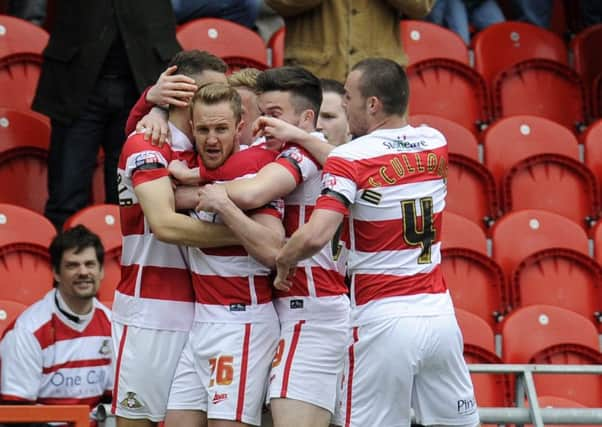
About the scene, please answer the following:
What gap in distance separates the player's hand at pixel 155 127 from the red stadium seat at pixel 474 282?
2.82 m

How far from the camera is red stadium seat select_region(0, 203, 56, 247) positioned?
799cm

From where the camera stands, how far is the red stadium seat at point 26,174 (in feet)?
28.6

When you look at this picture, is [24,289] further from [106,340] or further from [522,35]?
[522,35]

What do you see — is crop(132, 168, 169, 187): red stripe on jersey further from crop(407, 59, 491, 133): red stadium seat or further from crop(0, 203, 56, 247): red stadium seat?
crop(407, 59, 491, 133): red stadium seat

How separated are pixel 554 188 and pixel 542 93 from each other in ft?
3.95

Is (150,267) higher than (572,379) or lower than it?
lower

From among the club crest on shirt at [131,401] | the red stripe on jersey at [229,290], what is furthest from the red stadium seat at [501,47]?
the club crest on shirt at [131,401]

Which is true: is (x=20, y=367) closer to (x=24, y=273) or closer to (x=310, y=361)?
(x=24, y=273)

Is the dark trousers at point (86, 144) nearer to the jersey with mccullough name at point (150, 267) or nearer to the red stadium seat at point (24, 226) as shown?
the red stadium seat at point (24, 226)

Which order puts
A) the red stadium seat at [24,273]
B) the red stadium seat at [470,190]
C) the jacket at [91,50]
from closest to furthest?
the red stadium seat at [24,273] → the jacket at [91,50] → the red stadium seat at [470,190]

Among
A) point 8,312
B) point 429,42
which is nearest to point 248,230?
point 8,312

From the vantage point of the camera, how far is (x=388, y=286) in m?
5.80

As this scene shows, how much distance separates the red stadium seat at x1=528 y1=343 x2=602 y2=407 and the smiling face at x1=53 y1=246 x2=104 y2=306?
2.38 meters

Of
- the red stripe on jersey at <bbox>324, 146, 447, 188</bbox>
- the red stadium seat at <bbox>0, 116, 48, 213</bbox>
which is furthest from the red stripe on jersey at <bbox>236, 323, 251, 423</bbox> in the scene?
the red stadium seat at <bbox>0, 116, 48, 213</bbox>
